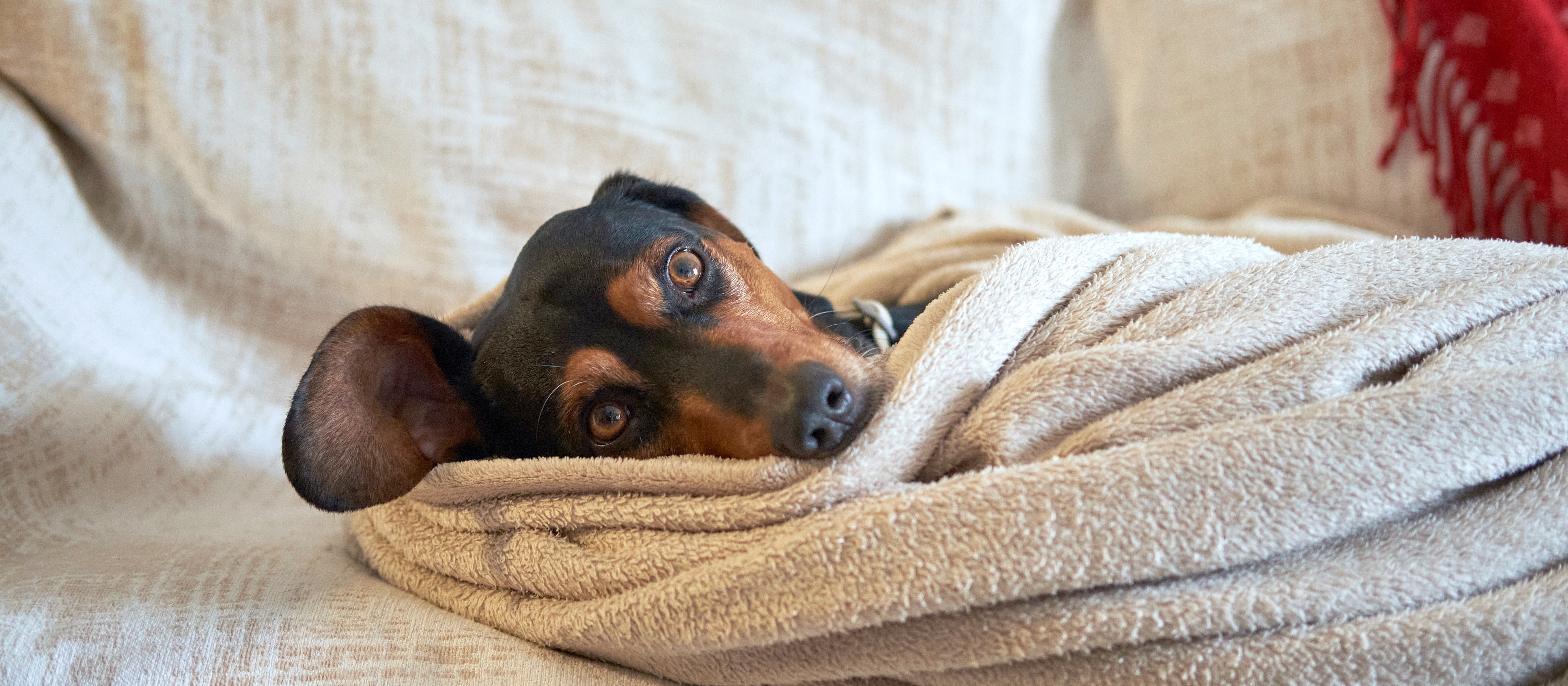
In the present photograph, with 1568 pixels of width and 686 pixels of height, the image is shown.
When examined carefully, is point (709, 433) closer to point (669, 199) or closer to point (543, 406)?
point (543, 406)

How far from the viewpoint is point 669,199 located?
1708 millimetres

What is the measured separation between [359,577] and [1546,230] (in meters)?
2.42

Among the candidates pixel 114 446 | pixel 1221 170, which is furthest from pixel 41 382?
pixel 1221 170

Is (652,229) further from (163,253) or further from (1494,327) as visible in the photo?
(163,253)

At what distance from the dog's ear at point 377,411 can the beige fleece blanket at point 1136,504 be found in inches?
7.7

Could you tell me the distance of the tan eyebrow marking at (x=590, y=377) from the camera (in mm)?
1246

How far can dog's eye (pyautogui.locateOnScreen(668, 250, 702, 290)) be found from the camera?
1.32 m

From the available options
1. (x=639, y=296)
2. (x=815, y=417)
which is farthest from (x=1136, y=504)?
(x=639, y=296)

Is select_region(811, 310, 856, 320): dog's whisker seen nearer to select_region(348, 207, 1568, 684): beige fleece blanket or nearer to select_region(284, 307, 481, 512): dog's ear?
select_region(348, 207, 1568, 684): beige fleece blanket

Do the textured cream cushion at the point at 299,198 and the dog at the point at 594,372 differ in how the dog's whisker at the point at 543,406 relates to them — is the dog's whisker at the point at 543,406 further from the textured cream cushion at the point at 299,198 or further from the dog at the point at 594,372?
the textured cream cushion at the point at 299,198

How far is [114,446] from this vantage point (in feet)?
5.48

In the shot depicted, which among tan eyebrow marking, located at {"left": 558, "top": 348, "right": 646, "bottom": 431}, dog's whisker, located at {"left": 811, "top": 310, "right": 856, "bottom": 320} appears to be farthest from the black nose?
dog's whisker, located at {"left": 811, "top": 310, "right": 856, "bottom": 320}

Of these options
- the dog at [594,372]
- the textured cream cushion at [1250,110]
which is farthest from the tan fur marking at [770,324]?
the textured cream cushion at [1250,110]

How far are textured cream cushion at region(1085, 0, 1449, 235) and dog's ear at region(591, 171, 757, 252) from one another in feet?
4.70
